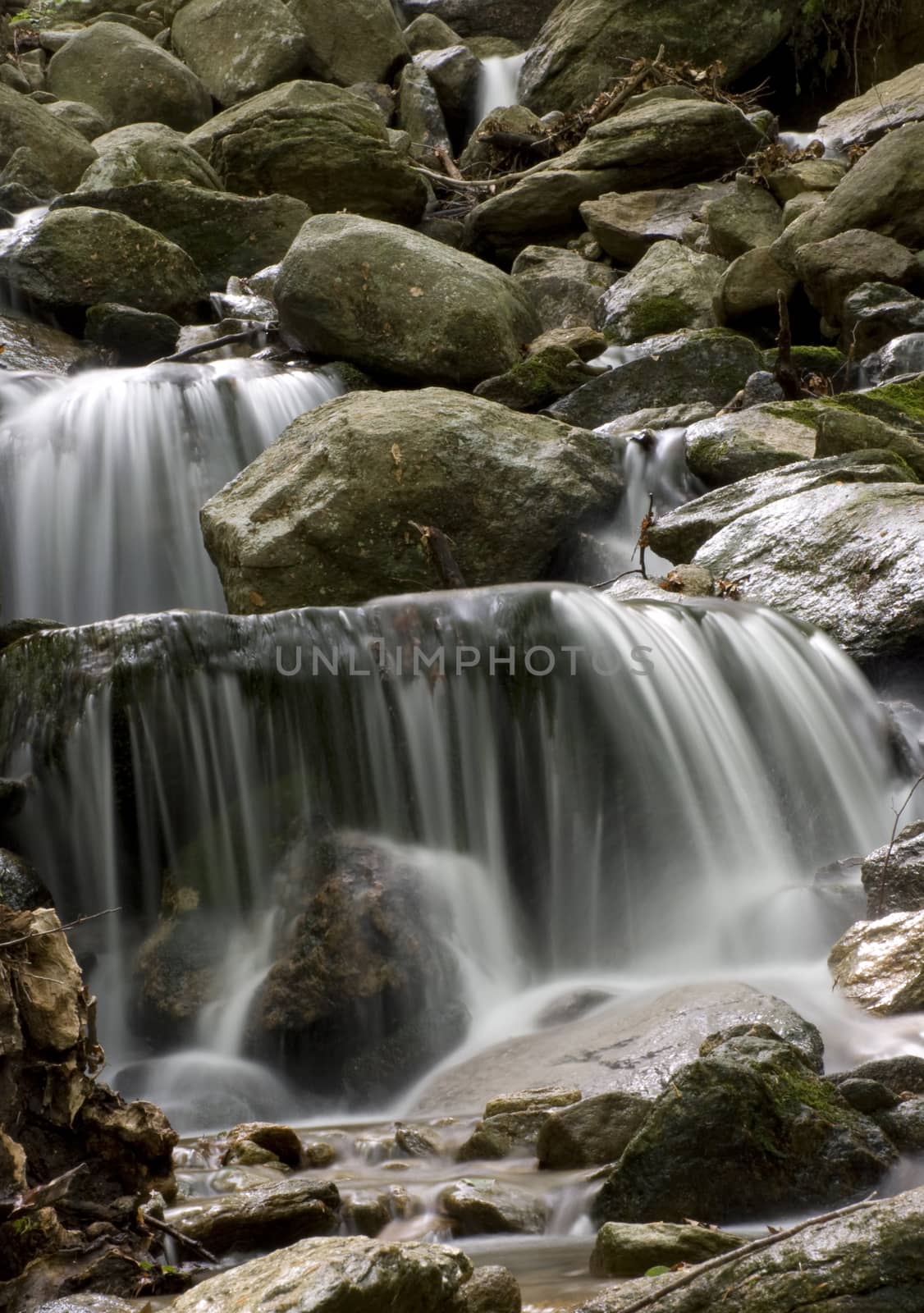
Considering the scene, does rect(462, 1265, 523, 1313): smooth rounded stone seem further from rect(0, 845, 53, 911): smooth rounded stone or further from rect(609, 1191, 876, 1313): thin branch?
rect(0, 845, 53, 911): smooth rounded stone

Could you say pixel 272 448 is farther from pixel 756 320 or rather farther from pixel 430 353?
pixel 756 320

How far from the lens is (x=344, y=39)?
20.2 meters

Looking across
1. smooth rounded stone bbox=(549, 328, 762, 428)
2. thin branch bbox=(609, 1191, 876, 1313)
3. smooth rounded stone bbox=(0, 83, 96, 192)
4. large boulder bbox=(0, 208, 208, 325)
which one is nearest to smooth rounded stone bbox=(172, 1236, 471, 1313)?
thin branch bbox=(609, 1191, 876, 1313)

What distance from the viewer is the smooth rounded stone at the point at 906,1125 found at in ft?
9.20

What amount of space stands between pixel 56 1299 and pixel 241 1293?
495 mm

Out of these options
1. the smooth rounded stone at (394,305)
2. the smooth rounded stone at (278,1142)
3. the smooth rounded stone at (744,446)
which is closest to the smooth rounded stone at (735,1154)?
the smooth rounded stone at (278,1142)

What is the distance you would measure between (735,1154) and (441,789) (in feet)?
9.59

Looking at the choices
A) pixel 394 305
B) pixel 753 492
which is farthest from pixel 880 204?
pixel 753 492

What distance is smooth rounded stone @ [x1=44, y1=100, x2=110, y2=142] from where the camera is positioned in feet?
57.8

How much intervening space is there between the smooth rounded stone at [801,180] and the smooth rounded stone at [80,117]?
31.3 feet

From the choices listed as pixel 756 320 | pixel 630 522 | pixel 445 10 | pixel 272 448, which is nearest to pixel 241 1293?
pixel 272 448

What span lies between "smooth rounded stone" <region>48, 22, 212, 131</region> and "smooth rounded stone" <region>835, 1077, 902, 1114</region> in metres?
19.1

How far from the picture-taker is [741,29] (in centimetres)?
1728

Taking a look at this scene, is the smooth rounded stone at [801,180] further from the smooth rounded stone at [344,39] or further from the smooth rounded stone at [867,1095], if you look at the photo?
the smooth rounded stone at [867,1095]
